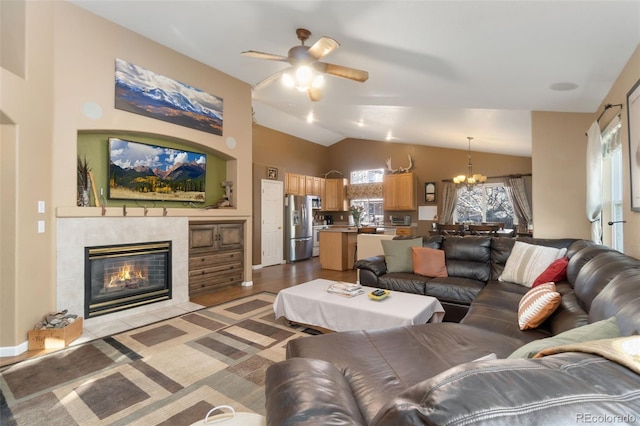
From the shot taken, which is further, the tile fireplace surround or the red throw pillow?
the tile fireplace surround

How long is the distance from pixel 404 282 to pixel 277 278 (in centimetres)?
272

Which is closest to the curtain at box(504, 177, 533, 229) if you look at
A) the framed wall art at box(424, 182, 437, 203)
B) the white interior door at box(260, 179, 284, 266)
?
the framed wall art at box(424, 182, 437, 203)

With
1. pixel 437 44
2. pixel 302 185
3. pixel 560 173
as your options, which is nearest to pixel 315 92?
pixel 437 44

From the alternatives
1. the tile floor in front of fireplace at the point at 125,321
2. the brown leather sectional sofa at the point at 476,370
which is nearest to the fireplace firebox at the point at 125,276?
the tile floor in front of fireplace at the point at 125,321

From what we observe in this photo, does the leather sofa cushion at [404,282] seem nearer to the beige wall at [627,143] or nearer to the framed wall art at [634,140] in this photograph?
the beige wall at [627,143]

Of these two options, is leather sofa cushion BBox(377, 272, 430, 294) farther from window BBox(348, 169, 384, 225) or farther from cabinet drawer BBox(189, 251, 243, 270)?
window BBox(348, 169, 384, 225)

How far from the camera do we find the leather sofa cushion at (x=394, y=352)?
4.08ft

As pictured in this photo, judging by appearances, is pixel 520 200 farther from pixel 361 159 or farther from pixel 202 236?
pixel 202 236

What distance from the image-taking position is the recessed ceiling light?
2.85 meters

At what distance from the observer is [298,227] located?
293 inches

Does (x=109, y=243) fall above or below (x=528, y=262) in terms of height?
above

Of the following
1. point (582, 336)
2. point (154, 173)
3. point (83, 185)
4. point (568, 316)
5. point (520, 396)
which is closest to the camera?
point (520, 396)

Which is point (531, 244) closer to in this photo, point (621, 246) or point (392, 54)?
point (621, 246)

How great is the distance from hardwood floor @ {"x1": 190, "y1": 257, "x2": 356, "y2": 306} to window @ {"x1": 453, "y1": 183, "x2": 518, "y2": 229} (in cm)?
351
